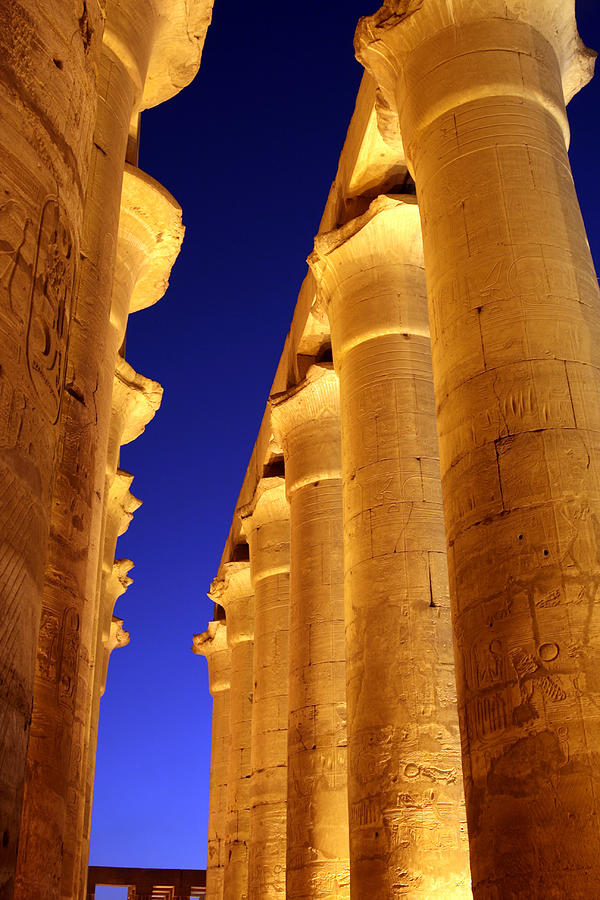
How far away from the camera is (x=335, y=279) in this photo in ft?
40.5

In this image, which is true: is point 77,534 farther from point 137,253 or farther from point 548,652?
point 137,253

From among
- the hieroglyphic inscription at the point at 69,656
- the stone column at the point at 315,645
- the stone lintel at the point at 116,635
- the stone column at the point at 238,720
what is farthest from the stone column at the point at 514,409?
the stone lintel at the point at 116,635

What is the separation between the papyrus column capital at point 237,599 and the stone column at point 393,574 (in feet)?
33.3

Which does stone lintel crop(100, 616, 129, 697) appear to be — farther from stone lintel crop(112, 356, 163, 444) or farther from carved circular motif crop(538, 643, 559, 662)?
carved circular motif crop(538, 643, 559, 662)

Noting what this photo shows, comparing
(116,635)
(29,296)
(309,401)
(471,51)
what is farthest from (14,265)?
(116,635)

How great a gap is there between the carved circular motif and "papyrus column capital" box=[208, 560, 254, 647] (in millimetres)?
15282

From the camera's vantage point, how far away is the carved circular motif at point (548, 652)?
5.98 metres

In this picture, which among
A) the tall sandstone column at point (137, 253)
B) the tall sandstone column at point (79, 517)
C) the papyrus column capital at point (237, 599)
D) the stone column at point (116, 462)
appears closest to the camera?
the tall sandstone column at point (79, 517)

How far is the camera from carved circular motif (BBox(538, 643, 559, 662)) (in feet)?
19.6

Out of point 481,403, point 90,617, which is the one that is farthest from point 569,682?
point 90,617

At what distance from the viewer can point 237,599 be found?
21453mm

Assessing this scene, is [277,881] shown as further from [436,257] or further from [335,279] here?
[436,257]

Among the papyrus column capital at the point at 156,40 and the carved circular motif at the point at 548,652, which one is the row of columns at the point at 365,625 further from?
the carved circular motif at the point at 548,652

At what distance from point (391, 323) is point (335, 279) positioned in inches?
53.6
